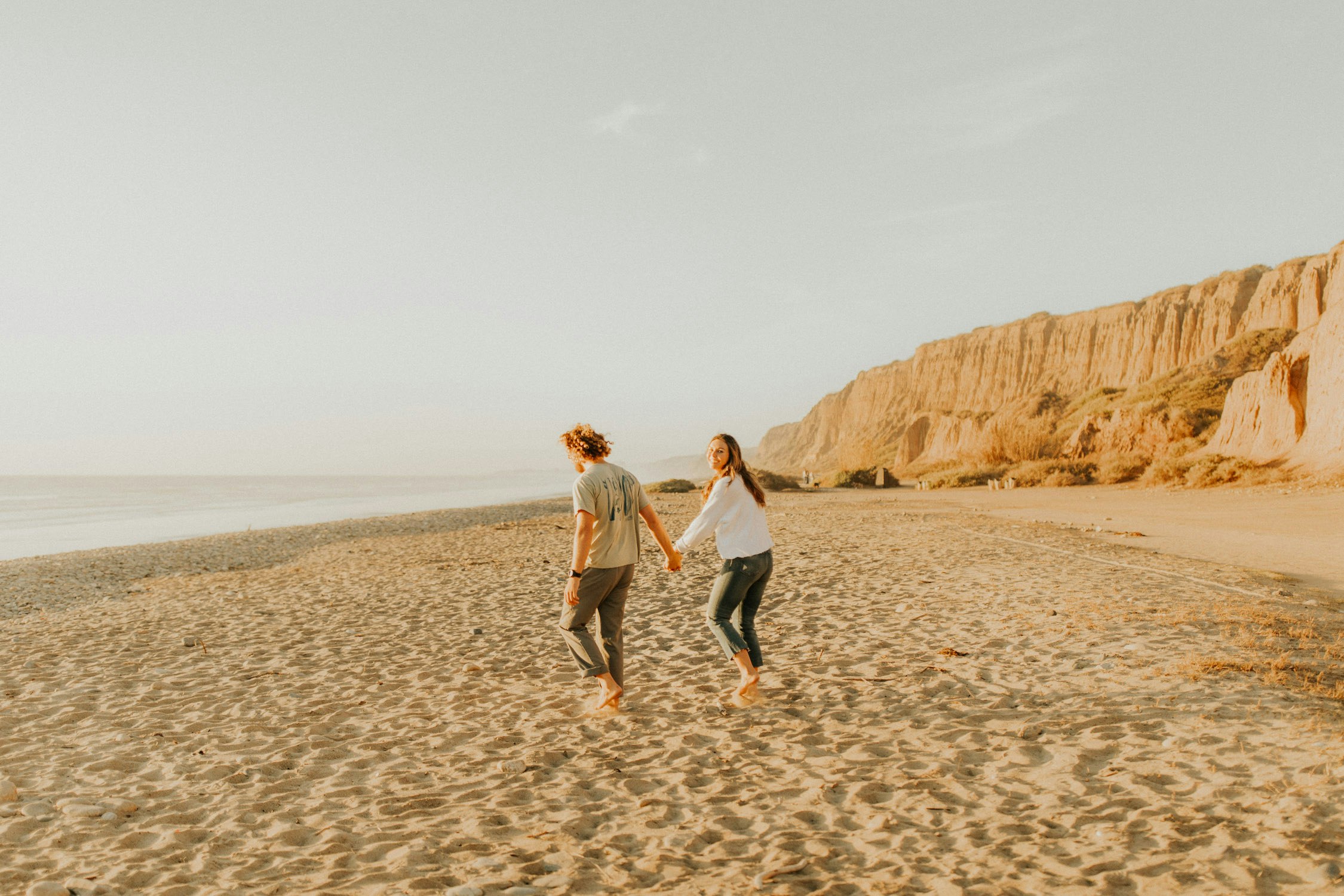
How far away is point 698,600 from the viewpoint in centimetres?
1031

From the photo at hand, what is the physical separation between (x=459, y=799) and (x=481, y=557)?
38.6ft

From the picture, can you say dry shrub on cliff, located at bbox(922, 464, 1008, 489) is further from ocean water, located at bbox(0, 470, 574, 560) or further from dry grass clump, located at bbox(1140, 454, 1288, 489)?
ocean water, located at bbox(0, 470, 574, 560)

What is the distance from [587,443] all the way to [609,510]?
0.54 m

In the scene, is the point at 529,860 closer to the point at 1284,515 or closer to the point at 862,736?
the point at 862,736

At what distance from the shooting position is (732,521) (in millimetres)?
5539

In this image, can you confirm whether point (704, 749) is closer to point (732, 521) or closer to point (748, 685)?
point (748, 685)

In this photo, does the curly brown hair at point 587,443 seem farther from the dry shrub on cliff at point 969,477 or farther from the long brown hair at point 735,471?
the dry shrub on cliff at point 969,477

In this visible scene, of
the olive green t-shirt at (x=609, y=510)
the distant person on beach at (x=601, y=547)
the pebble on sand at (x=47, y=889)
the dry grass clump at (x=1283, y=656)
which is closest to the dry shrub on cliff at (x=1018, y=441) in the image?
the dry grass clump at (x=1283, y=656)

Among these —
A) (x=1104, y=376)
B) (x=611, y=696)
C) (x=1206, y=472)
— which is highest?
(x=1104, y=376)

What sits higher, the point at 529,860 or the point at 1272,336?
the point at 1272,336

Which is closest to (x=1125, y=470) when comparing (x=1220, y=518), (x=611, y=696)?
(x=1220, y=518)

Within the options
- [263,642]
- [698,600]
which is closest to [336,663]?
[263,642]

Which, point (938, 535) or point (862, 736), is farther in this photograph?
point (938, 535)

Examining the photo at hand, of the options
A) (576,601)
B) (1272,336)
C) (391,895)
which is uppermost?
(1272,336)
